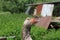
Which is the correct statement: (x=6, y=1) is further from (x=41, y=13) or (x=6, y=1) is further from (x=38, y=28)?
(x=38, y=28)

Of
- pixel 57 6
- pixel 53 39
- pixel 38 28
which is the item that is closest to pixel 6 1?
pixel 57 6

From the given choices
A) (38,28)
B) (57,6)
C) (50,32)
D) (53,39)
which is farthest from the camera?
(57,6)

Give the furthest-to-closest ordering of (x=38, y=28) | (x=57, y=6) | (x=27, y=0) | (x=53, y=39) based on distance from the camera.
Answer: (x=27, y=0), (x=57, y=6), (x=38, y=28), (x=53, y=39)

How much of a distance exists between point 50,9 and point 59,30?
11.6ft

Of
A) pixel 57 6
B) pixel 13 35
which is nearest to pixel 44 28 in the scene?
pixel 13 35

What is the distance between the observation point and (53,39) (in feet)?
26.5

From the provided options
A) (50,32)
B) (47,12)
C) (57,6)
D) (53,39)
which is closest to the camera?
(53,39)

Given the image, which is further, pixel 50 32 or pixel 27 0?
pixel 27 0

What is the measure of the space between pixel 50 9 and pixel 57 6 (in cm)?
114

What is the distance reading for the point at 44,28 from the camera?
9.52 metres

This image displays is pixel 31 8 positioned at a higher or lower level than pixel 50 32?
lower

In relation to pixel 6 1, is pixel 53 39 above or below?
above

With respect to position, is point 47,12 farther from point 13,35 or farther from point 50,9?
point 13,35

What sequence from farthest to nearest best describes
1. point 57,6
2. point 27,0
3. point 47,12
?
point 27,0 → point 57,6 → point 47,12
